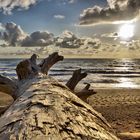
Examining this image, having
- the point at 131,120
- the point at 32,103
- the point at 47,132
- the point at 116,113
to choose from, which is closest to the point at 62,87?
the point at 32,103

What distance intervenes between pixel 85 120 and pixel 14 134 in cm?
76

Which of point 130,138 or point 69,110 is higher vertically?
point 69,110

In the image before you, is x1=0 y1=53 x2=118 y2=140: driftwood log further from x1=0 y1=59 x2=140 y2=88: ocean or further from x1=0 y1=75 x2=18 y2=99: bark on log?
x1=0 y1=59 x2=140 y2=88: ocean

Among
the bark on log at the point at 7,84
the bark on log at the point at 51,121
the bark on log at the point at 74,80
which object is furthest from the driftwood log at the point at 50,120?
the bark on log at the point at 74,80

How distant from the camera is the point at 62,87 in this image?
420cm

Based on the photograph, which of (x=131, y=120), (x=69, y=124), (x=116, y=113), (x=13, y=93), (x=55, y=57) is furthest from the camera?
(x=116, y=113)

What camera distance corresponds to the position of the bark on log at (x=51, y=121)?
2.34 metres

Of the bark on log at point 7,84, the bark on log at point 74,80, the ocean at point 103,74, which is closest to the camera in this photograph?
the bark on log at point 7,84

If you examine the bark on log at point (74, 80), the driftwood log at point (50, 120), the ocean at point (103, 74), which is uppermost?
the driftwood log at point (50, 120)

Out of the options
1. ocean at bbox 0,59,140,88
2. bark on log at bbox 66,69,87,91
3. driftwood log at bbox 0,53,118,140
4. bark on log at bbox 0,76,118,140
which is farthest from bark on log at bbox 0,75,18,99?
ocean at bbox 0,59,140,88

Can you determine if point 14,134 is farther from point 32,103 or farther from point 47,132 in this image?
point 32,103

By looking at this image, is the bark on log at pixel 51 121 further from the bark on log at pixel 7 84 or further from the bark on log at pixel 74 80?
the bark on log at pixel 74 80

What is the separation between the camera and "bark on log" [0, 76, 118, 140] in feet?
7.67

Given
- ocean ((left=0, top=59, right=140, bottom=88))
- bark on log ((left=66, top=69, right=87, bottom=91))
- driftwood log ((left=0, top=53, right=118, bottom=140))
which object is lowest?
ocean ((left=0, top=59, right=140, bottom=88))
